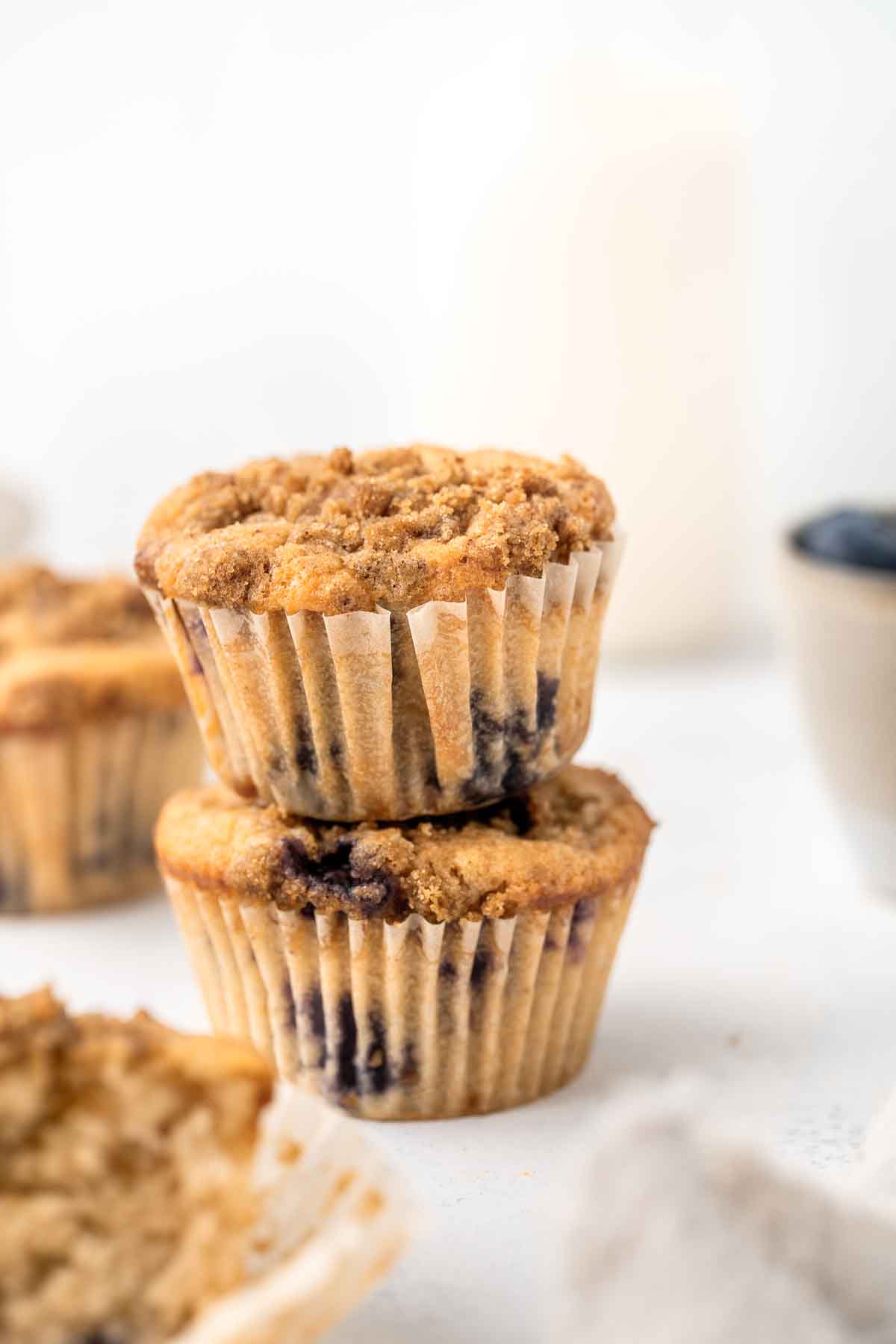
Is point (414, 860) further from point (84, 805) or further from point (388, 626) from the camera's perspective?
point (84, 805)

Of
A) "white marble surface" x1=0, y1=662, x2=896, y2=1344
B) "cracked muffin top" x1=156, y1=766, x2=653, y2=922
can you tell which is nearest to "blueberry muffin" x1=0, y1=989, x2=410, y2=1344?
"white marble surface" x1=0, y1=662, x2=896, y2=1344

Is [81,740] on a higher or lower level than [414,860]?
lower

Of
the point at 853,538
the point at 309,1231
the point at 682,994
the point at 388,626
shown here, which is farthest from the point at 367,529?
the point at 853,538

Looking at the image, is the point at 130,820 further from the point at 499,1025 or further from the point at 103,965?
the point at 499,1025

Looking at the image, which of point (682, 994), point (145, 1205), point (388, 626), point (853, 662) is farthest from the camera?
point (853, 662)

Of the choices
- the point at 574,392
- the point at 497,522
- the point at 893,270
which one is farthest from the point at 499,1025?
the point at 893,270
